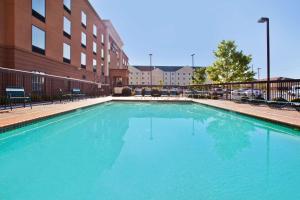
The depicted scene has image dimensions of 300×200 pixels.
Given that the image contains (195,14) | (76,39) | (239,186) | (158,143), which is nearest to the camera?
(239,186)

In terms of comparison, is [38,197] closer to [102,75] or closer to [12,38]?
[12,38]

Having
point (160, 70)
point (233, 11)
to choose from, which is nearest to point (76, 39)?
point (233, 11)

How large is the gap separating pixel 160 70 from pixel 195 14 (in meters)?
83.3

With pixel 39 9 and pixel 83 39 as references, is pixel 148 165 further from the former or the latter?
pixel 83 39

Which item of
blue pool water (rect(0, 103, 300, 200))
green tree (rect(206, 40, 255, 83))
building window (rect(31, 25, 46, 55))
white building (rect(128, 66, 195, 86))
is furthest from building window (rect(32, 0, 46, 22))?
white building (rect(128, 66, 195, 86))

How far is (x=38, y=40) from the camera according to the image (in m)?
16.4

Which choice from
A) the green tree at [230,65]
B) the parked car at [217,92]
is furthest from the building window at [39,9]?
the green tree at [230,65]

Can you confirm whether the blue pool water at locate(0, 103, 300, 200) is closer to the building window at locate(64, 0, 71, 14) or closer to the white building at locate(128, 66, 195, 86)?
the building window at locate(64, 0, 71, 14)

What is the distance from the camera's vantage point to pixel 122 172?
10.9ft

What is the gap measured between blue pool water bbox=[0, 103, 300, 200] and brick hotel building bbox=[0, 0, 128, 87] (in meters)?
9.68

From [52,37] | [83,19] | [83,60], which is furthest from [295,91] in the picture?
[83,19]

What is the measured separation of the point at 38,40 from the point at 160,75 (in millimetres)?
88610

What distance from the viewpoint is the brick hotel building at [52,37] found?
1346 cm

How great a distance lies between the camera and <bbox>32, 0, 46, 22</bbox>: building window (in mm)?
15729
